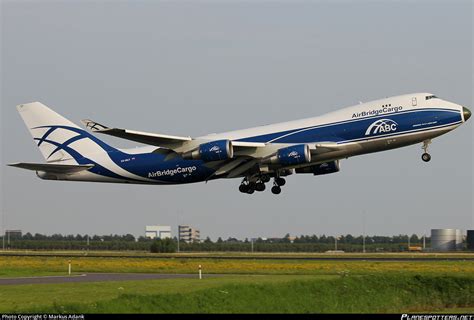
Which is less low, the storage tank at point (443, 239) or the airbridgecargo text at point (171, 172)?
the airbridgecargo text at point (171, 172)

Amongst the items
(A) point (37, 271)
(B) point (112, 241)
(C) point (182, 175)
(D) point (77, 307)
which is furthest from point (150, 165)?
(B) point (112, 241)

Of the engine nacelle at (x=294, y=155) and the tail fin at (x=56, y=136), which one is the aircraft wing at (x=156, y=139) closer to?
the engine nacelle at (x=294, y=155)

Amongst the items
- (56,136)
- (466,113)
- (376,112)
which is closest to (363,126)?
(376,112)

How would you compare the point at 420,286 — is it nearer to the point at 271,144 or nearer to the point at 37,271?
the point at 271,144

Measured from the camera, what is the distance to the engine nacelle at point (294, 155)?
170 feet

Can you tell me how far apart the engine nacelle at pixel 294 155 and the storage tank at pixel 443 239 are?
67.7 meters

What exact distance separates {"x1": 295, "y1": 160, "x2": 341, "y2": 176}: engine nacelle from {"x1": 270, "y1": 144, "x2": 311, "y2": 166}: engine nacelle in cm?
686

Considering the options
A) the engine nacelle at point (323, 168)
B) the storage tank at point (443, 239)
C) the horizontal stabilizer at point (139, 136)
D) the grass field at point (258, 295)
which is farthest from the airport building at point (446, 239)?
the grass field at point (258, 295)

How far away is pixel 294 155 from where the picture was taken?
52094 mm

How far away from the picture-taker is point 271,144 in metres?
54.3

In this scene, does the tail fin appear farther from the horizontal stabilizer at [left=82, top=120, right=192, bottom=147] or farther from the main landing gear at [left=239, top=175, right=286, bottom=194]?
the main landing gear at [left=239, top=175, right=286, bottom=194]

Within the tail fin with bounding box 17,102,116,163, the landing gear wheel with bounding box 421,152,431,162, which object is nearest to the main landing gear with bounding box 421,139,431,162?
the landing gear wheel with bounding box 421,152,431,162

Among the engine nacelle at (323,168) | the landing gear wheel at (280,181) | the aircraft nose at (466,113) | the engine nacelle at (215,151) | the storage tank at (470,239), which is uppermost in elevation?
the aircraft nose at (466,113)

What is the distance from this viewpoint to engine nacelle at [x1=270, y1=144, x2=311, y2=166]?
170 feet
